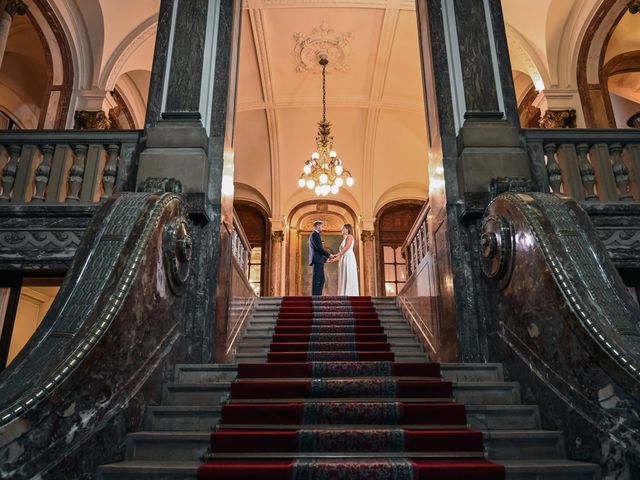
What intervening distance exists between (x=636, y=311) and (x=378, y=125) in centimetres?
994

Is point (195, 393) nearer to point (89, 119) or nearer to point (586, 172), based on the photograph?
point (586, 172)

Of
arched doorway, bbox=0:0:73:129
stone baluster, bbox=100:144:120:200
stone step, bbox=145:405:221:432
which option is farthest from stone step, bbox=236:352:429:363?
arched doorway, bbox=0:0:73:129

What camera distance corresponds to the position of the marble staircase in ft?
7.38

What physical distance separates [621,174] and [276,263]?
30.3ft

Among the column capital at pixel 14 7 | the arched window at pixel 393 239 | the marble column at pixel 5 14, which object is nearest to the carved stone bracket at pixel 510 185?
the marble column at pixel 5 14

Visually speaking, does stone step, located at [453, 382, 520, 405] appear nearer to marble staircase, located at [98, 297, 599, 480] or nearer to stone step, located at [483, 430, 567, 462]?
marble staircase, located at [98, 297, 599, 480]

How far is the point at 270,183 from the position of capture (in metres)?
12.9

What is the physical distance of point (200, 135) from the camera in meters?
4.29

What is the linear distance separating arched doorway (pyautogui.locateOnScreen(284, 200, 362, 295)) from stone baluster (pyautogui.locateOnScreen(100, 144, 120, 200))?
8.42m

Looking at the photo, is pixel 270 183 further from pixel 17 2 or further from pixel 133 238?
pixel 133 238

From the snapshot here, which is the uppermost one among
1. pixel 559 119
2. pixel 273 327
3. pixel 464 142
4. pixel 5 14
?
pixel 5 14

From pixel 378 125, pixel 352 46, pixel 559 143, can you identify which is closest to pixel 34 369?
pixel 559 143

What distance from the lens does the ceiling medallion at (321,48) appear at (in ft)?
30.6

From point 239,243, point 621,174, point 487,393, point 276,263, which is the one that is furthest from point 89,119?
point 621,174
